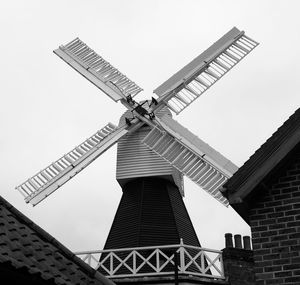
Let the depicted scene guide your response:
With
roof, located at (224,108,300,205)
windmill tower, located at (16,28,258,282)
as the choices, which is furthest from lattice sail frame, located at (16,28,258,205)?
roof, located at (224,108,300,205)

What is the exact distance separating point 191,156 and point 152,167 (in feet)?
3.94

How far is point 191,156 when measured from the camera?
53.0 feet

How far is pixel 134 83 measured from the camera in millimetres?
19203

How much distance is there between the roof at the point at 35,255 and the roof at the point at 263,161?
1.83 metres

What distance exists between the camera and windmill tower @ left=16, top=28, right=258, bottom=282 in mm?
15398

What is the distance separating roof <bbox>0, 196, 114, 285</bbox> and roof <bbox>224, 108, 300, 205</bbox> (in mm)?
1828

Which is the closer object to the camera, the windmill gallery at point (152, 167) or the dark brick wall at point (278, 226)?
the dark brick wall at point (278, 226)

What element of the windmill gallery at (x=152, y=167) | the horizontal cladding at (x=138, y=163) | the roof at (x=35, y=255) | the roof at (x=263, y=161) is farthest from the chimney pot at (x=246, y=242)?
the roof at (x=35, y=255)

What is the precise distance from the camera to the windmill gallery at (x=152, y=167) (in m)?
14.8

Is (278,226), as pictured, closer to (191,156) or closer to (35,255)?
(35,255)

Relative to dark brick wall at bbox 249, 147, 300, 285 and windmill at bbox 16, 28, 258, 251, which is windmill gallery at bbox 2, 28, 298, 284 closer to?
windmill at bbox 16, 28, 258, 251

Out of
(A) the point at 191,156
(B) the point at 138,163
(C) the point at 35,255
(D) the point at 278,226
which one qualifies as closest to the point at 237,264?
(A) the point at 191,156

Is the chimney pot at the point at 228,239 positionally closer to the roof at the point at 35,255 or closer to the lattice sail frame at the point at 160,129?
the lattice sail frame at the point at 160,129

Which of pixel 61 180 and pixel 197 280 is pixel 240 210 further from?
pixel 61 180
